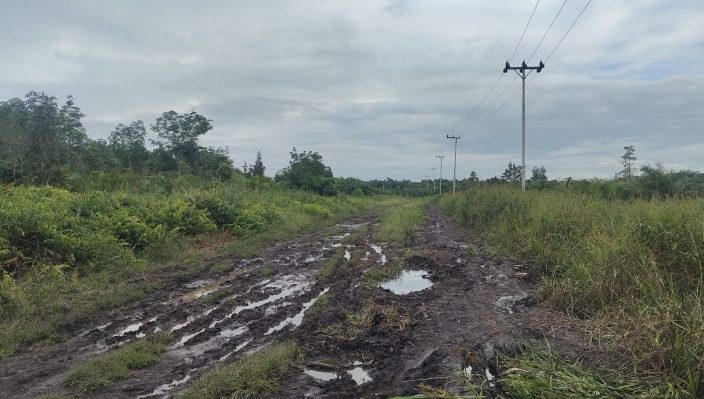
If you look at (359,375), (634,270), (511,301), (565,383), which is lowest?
(359,375)

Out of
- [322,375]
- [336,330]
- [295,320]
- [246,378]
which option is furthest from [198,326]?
[322,375]

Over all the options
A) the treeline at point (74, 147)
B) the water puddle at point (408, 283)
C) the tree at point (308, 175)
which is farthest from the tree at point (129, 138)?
the water puddle at point (408, 283)

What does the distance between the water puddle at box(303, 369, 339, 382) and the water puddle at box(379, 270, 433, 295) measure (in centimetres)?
377

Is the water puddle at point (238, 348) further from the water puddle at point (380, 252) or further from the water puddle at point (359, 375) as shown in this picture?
the water puddle at point (380, 252)

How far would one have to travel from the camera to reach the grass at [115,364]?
15.6 ft

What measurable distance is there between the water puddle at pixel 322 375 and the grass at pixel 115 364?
1.83 meters

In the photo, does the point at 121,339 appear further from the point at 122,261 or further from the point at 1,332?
the point at 122,261

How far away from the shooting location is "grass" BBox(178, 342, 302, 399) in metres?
4.42

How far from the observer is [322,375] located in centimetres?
508

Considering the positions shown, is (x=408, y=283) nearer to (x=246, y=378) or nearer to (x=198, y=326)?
(x=198, y=326)

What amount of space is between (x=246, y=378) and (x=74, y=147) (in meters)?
28.6

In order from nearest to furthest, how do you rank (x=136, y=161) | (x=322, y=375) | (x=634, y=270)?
(x=322, y=375)
(x=634, y=270)
(x=136, y=161)

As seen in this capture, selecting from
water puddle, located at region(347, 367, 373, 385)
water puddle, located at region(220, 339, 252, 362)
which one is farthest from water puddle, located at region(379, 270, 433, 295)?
water puddle, located at region(347, 367, 373, 385)

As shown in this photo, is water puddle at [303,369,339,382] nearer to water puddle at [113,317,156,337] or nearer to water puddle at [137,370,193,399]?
water puddle at [137,370,193,399]
